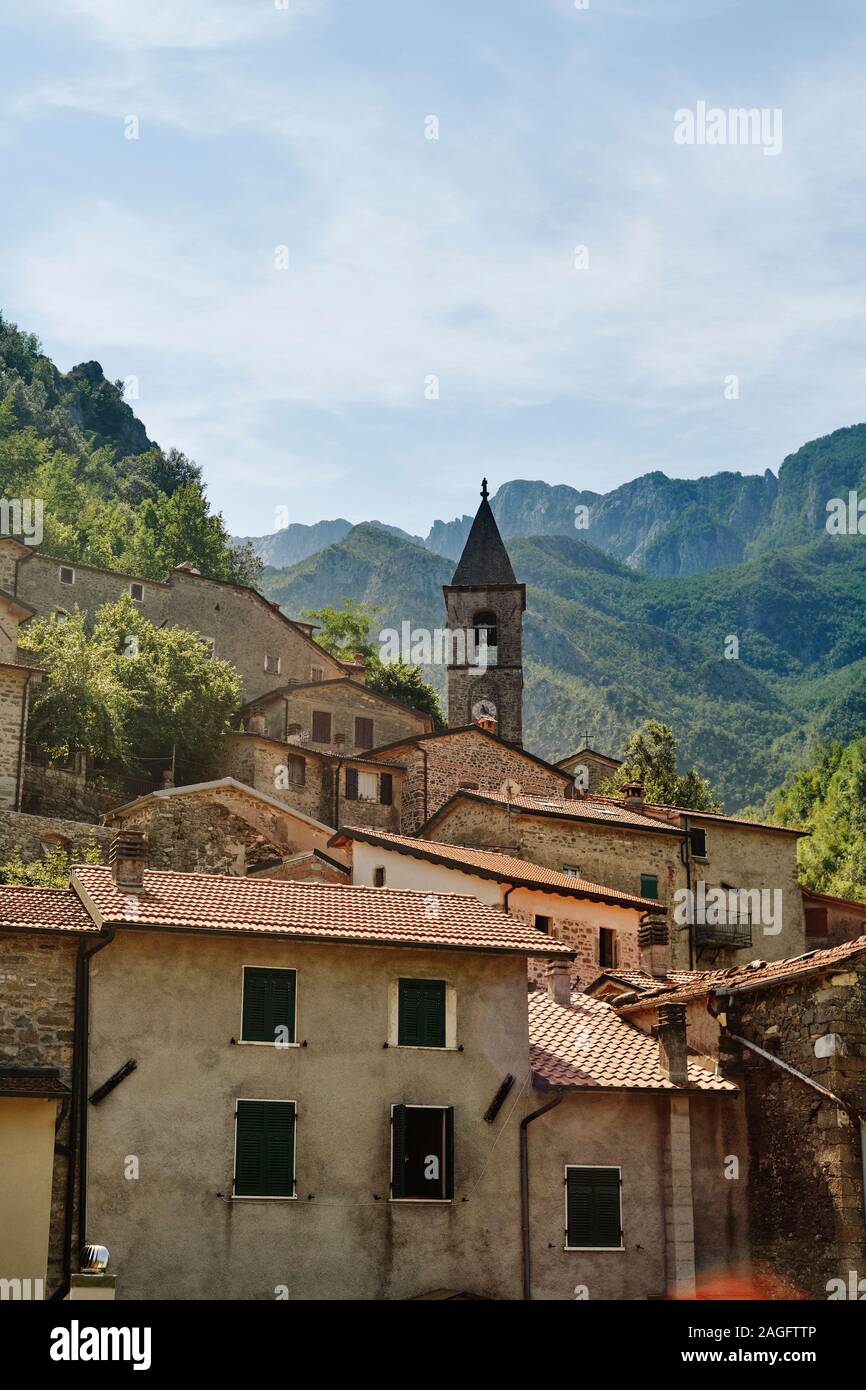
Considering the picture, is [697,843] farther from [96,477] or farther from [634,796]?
[96,477]

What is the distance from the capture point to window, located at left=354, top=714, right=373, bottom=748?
55844mm

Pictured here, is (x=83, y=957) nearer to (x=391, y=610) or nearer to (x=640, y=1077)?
(x=640, y=1077)

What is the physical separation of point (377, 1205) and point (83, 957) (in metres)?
5.19

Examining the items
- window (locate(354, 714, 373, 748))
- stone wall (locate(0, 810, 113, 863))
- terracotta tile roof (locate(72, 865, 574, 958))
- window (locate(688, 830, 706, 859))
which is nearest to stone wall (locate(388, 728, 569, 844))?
window (locate(688, 830, 706, 859))

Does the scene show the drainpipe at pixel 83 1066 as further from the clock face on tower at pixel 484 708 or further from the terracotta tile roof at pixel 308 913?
the clock face on tower at pixel 484 708

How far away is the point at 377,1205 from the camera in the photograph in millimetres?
22297

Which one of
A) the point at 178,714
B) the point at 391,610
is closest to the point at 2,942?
the point at 178,714

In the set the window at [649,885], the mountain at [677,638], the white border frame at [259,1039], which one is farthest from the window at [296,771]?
the mountain at [677,638]

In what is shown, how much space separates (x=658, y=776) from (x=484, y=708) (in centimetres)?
841

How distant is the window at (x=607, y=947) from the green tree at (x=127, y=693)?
1709cm

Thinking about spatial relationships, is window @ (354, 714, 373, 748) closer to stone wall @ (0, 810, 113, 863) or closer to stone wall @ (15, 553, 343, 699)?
stone wall @ (15, 553, 343, 699)

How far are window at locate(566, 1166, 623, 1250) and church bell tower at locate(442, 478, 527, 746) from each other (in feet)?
140

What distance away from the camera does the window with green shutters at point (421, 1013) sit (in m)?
23.2

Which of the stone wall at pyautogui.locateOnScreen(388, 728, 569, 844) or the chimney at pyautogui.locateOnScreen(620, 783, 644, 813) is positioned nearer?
the chimney at pyautogui.locateOnScreen(620, 783, 644, 813)
